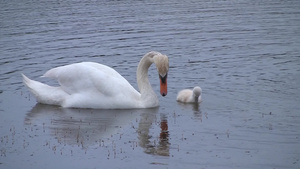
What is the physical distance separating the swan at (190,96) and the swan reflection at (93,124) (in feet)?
2.36

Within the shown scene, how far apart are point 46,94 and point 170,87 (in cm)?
289

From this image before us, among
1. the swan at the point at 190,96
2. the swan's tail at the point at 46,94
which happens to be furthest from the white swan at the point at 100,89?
the swan at the point at 190,96

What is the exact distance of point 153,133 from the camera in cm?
1141

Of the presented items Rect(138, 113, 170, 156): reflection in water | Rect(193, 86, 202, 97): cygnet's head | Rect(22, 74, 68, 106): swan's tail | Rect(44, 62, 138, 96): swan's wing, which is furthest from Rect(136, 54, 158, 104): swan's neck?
Rect(22, 74, 68, 106): swan's tail

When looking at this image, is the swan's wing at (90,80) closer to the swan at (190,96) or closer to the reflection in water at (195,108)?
the swan at (190,96)

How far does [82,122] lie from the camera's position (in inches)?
485

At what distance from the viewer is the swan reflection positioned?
10898 millimetres

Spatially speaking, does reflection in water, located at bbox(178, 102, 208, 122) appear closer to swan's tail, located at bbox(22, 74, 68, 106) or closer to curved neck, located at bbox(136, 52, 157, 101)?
curved neck, located at bbox(136, 52, 157, 101)

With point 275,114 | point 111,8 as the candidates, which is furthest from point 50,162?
point 111,8

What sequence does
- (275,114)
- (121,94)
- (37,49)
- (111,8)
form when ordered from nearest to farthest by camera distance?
(275,114), (121,94), (37,49), (111,8)

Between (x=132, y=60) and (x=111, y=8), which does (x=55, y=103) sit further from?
(x=111, y=8)

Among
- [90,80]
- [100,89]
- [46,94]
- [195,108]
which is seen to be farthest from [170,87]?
[46,94]

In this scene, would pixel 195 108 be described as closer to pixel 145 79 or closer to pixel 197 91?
pixel 197 91

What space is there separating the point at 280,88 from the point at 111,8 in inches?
607
